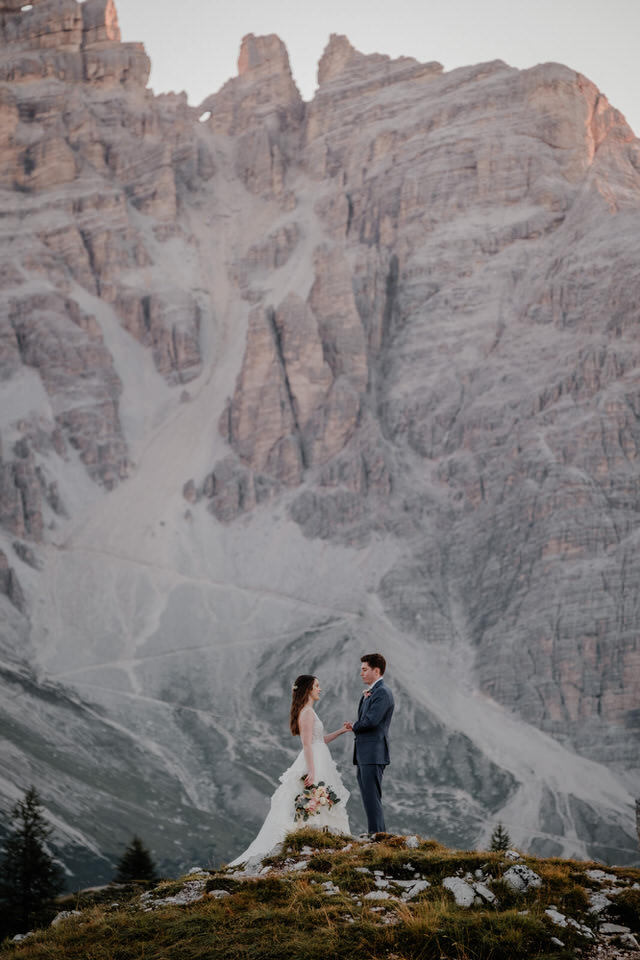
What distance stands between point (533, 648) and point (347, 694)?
25851 mm

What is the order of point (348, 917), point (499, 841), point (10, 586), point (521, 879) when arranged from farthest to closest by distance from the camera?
1. point (10, 586)
2. point (499, 841)
3. point (521, 879)
4. point (348, 917)

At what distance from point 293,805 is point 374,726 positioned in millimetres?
2103

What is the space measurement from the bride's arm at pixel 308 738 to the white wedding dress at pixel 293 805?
0.11 m

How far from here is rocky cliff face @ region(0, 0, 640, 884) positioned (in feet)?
423

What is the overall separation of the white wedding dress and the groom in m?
0.49

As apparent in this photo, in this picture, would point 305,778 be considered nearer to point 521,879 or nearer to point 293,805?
point 293,805

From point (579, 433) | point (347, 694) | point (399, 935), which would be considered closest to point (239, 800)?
point (347, 694)

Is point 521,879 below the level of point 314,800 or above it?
below

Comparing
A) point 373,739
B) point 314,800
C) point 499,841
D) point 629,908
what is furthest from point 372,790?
point 499,841

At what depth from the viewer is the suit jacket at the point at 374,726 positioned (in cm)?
1870

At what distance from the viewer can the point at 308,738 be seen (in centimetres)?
1889

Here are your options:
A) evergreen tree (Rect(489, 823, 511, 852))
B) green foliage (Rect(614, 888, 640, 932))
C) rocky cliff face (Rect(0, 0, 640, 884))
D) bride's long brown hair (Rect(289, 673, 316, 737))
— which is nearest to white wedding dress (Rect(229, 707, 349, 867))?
bride's long brown hair (Rect(289, 673, 316, 737))

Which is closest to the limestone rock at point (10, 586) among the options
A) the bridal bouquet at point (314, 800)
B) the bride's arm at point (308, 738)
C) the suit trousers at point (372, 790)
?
the bridal bouquet at point (314, 800)

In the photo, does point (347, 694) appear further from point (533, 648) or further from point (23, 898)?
point (23, 898)
